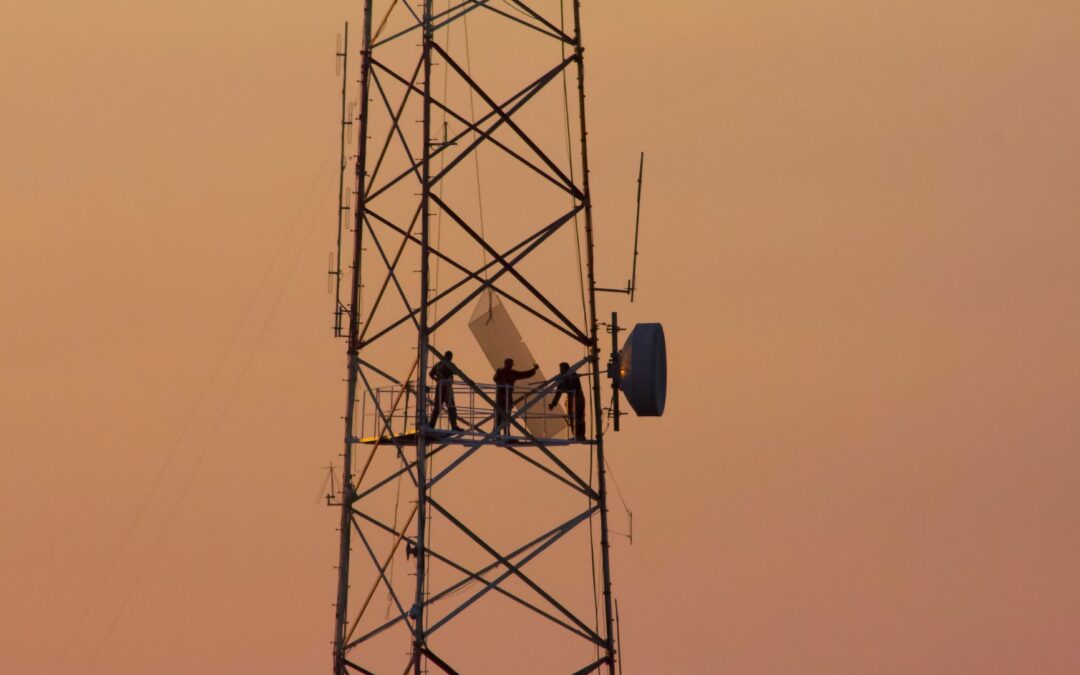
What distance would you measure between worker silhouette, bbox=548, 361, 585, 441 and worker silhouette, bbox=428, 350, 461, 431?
8.22 ft

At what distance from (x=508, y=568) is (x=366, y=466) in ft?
12.9

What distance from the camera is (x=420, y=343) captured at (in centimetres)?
6041

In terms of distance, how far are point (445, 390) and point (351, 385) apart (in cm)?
228

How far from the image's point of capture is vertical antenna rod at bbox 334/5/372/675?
62031 mm

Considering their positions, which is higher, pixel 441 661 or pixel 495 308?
pixel 495 308

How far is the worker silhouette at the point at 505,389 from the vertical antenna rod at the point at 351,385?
3268mm

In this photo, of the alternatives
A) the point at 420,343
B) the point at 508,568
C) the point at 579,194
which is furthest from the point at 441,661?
the point at 579,194

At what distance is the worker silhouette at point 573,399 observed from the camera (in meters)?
62.5

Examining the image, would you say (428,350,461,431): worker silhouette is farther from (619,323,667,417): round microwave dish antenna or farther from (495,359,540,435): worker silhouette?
(619,323,667,417): round microwave dish antenna

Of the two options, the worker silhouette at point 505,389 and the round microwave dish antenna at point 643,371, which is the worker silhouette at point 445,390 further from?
the round microwave dish antenna at point 643,371

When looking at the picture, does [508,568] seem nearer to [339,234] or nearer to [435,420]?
[435,420]

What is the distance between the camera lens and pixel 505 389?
61750 mm

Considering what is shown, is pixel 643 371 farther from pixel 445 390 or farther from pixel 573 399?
pixel 445 390

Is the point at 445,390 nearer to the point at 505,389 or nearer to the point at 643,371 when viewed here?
the point at 505,389
